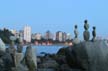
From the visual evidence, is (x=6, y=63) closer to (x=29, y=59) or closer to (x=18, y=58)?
(x=18, y=58)

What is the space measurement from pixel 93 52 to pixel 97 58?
13.7 inches

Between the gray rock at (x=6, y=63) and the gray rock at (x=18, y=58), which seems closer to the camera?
the gray rock at (x=18, y=58)

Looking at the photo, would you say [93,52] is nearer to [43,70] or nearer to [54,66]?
[43,70]

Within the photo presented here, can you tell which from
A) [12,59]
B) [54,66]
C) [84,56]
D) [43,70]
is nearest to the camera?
[12,59]

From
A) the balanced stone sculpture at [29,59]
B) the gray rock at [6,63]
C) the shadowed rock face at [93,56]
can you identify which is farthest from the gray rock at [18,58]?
the shadowed rock face at [93,56]

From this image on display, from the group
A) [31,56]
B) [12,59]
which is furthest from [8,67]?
[31,56]

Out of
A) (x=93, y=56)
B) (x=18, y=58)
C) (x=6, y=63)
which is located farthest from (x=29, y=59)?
(x=93, y=56)

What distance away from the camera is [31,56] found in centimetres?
1814

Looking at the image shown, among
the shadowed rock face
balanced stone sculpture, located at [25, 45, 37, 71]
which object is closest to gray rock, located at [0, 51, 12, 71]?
balanced stone sculpture, located at [25, 45, 37, 71]

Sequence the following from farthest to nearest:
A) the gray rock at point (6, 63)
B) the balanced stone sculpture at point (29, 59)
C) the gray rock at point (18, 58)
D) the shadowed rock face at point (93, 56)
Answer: the shadowed rock face at point (93, 56)
the gray rock at point (6, 63)
the gray rock at point (18, 58)
the balanced stone sculpture at point (29, 59)

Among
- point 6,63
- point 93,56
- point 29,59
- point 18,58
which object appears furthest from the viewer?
point 6,63

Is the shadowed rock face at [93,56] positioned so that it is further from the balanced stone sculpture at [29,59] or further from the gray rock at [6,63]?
the gray rock at [6,63]

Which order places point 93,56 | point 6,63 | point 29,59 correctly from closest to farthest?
point 29,59 < point 93,56 < point 6,63

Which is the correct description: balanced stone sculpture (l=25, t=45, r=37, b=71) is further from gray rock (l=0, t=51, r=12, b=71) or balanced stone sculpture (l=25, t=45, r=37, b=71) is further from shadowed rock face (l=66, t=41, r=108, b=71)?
shadowed rock face (l=66, t=41, r=108, b=71)
